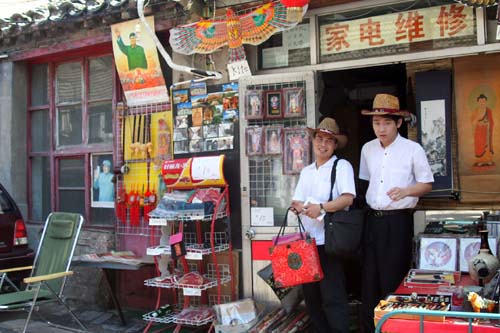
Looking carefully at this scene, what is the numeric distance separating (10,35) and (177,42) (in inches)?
123

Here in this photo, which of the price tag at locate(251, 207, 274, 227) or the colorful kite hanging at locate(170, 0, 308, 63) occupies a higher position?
the colorful kite hanging at locate(170, 0, 308, 63)

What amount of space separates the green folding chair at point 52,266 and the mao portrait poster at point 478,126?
417 centimetres

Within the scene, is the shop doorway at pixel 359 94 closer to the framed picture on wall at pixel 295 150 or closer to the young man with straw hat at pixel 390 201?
the framed picture on wall at pixel 295 150

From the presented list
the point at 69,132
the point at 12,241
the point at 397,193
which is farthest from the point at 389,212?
the point at 69,132

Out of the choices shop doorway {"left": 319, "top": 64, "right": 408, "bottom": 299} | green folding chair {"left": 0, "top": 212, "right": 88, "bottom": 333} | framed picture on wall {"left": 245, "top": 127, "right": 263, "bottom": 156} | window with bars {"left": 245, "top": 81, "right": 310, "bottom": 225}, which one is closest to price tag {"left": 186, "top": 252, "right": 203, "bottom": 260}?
window with bars {"left": 245, "top": 81, "right": 310, "bottom": 225}

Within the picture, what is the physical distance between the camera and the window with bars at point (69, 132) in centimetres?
741

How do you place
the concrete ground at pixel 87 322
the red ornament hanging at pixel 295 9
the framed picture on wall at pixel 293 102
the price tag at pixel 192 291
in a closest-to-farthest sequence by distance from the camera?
the red ornament hanging at pixel 295 9
the price tag at pixel 192 291
the framed picture on wall at pixel 293 102
the concrete ground at pixel 87 322

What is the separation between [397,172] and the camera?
4383 millimetres

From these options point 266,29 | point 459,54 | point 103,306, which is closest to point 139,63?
point 266,29

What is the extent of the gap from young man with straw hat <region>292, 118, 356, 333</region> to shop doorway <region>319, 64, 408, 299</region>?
1.64 meters

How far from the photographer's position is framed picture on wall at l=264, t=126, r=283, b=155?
218 inches

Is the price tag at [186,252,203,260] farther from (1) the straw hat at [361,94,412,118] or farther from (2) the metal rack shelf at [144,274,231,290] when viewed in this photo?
(1) the straw hat at [361,94,412,118]

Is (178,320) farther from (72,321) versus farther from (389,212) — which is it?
(389,212)

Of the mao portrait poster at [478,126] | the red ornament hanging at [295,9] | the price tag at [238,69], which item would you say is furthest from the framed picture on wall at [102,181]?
the mao portrait poster at [478,126]
